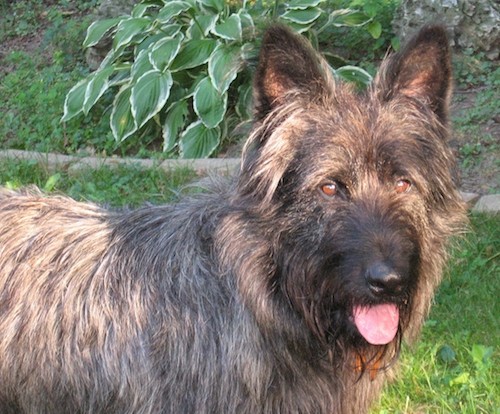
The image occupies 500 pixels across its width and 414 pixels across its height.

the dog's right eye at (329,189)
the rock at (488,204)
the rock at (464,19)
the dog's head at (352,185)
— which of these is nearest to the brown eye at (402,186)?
the dog's head at (352,185)

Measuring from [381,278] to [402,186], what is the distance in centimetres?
44

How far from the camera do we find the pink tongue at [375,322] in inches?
131

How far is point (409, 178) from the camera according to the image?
131 inches

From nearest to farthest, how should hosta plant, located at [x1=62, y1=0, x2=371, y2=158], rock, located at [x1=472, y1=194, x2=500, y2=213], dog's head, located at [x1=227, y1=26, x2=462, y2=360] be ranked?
dog's head, located at [x1=227, y1=26, x2=462, y2=360]
rock, located at [x1=472, y1=194, x2=500, y2=213]
hosta plant, located at [x1=62, y1=0, x2=371, y2=158]

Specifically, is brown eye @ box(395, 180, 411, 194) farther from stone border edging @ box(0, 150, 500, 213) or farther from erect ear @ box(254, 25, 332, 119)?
stone border edging @ box(0, 150, 500, 213)

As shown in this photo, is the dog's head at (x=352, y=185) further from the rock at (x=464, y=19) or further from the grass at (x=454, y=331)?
the rock at (x=464, y=19)

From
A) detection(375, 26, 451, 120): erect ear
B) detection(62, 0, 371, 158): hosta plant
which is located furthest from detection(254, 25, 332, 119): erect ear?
detection(62, 0, 371, 158): hosta plant

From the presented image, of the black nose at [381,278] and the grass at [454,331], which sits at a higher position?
the black nose at [381,278]

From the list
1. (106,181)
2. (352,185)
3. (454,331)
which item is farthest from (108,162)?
(352,185)

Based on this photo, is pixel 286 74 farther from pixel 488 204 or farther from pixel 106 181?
pixel 106 181

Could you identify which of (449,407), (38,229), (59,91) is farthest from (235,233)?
(59,91)

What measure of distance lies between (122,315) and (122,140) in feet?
13.9

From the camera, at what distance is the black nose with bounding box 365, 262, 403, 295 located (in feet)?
10.0

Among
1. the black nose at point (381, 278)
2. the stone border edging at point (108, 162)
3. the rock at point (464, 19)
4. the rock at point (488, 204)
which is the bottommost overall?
the stone border edging at point (108, 162)
